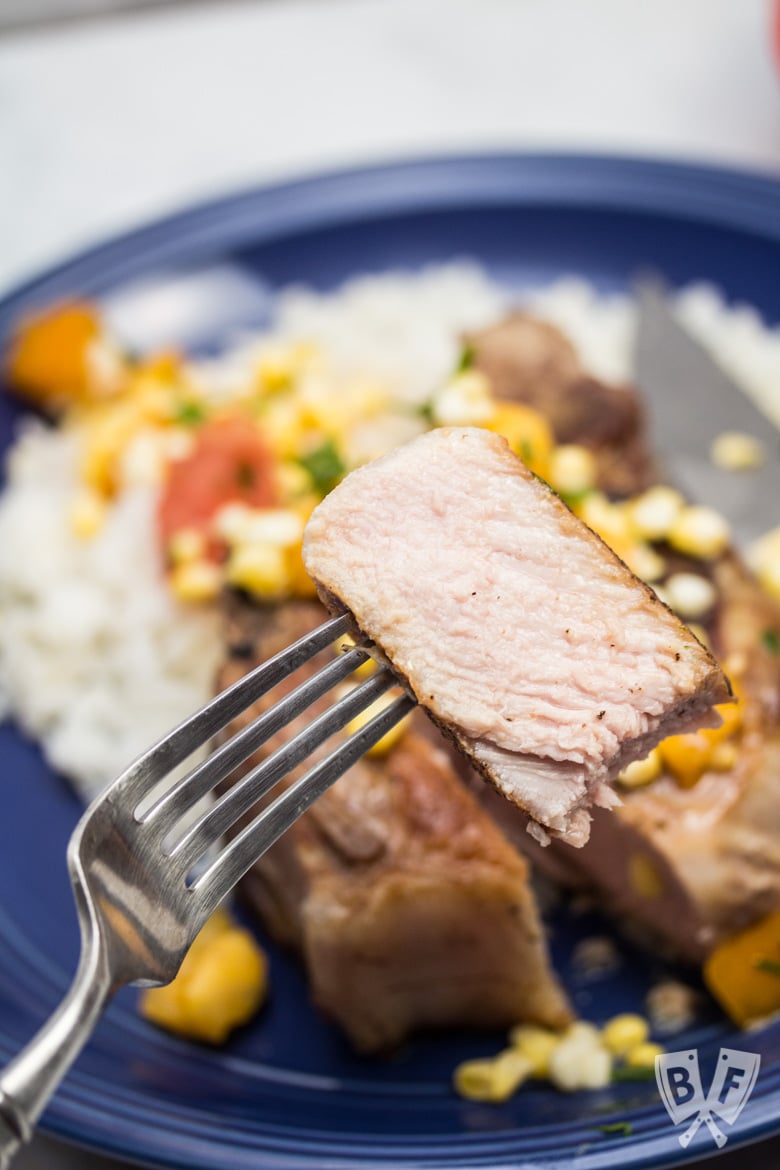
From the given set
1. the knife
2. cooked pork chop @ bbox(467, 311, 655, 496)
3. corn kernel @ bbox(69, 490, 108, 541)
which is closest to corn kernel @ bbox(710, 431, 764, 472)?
the knife

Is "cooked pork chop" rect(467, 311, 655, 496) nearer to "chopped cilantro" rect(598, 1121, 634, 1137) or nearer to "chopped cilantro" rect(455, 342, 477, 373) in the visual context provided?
"chopped cilantro" rect(455, 342, 477, 373)

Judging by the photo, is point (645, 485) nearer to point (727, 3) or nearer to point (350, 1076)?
point (350, 1076)

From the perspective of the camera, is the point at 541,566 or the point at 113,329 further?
the point at 113,329

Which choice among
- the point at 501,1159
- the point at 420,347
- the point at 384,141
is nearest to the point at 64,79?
the point at 384,141

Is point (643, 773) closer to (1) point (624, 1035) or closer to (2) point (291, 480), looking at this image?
(1) point (624, 1035)

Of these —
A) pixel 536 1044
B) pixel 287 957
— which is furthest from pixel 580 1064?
pixel 287 957

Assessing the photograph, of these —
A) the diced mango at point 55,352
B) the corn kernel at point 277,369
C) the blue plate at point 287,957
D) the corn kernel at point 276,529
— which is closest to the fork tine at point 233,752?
the blue plate at point 287,957

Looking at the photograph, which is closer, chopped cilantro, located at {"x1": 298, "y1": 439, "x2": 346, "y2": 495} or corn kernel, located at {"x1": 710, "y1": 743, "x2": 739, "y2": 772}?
corn kernel, located at {"x1": 710, "y1": 743, "x2": 739, "y2": 772}
